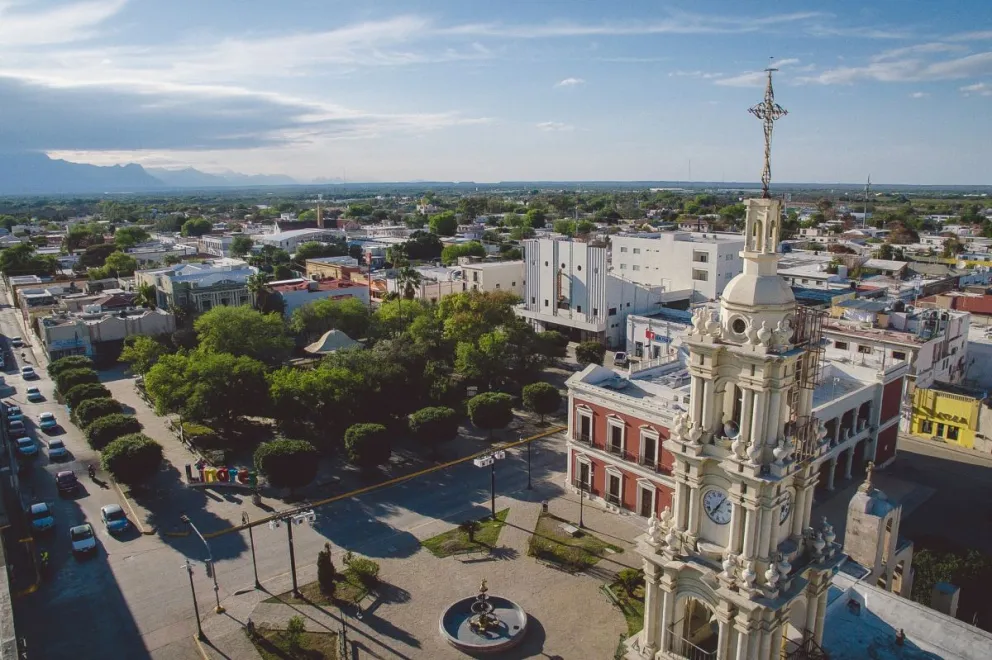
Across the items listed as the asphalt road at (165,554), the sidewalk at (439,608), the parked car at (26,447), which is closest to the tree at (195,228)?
the parked car at (26,447)

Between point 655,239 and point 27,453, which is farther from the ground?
point 655,239

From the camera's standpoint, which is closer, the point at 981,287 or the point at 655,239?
A: the point at 981,287

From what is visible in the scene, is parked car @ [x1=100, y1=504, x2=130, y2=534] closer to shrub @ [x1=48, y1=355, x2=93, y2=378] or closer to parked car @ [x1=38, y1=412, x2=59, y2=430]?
parked car @ [x1=38, y1=412, x2=59, y2=430]

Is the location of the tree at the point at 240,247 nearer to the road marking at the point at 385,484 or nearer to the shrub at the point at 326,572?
the road marking at the point at 385,484

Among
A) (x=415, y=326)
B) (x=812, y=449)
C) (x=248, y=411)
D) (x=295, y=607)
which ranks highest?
(x=812, y=449)

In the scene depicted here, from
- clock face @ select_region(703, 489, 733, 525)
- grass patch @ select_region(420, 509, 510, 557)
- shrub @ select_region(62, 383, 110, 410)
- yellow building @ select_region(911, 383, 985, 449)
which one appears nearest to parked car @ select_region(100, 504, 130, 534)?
shrub @ select_region(62, 383, 110, 410)

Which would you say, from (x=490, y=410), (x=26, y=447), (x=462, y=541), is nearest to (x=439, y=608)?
(x=462, y=541)

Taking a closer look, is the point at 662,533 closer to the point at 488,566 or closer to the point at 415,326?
the point at 488,566

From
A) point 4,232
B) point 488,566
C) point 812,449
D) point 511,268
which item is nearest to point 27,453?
point 488,566
